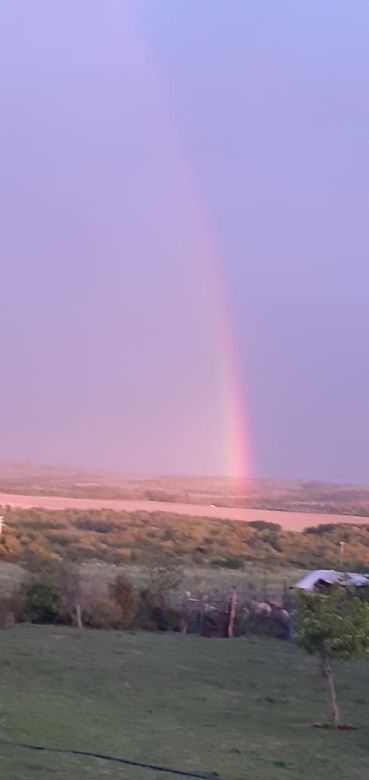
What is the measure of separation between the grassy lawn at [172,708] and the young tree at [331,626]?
111 cm

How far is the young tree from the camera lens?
1477 cm

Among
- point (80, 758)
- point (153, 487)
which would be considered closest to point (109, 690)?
point (80, 758)

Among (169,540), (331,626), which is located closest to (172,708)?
(331,626)

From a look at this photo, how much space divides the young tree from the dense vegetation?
3089 cm

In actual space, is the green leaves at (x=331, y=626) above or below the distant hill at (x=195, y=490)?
below

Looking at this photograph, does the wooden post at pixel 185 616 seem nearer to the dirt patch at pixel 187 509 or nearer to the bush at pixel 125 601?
the bush at pixel 125 601

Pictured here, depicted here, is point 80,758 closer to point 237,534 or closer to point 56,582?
point 56,582

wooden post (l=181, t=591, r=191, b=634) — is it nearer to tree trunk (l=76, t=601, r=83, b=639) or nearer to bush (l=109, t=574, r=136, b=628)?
bush (l=109, t=574, r=136, b=628)

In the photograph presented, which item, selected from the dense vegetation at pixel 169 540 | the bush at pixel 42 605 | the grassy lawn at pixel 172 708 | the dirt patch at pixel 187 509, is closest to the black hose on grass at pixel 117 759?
the grassy lawn at pixel 172 708

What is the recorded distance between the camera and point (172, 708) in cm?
1647

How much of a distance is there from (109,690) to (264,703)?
251 cm

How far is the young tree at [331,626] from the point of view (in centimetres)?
1477

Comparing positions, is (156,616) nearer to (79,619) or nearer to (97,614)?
(97,614)

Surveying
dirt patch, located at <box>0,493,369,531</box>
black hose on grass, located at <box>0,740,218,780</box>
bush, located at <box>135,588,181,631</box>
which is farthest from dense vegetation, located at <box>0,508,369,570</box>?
black hose on grass, located at <box>0,740,218,780</box>
